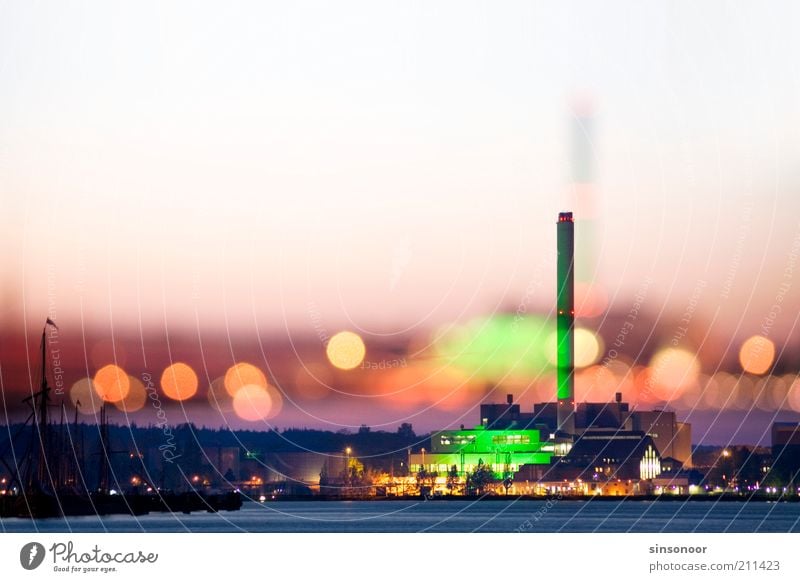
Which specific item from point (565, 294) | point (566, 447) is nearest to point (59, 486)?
point (565, 294)

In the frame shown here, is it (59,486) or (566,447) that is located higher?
(59,486)

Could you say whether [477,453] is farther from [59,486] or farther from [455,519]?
[59,486]

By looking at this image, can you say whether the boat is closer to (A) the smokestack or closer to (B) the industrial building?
(A) the smokestack

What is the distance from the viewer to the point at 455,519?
9100 centimetres
